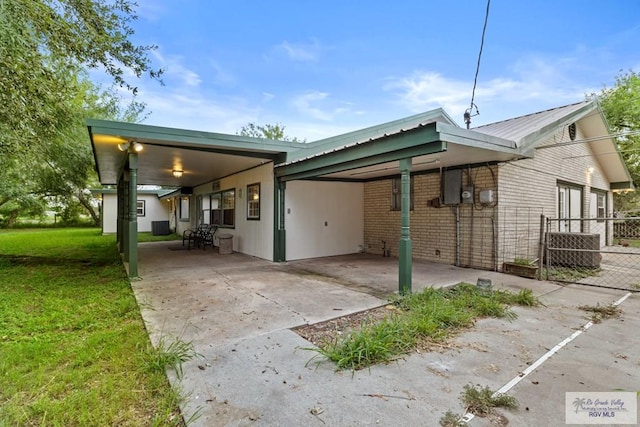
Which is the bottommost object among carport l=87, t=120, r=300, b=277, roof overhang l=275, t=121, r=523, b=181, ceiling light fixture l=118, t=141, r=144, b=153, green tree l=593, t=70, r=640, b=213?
roof overhang l=275, t=121, r=523, b=181

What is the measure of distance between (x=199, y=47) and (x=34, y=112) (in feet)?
22.8

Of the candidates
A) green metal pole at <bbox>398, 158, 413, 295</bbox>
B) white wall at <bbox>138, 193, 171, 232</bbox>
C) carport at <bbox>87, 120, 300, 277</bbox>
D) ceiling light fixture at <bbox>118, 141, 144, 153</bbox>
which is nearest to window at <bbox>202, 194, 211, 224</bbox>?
carport at <bbox>87, 120, 300, 277</bbox>

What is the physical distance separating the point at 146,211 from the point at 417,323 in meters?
21.0

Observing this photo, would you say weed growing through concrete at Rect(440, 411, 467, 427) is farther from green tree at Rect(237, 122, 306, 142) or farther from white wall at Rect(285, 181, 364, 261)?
green tree at Rect(237, 122, 306, 142)

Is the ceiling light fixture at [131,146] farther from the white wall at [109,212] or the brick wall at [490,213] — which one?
A: the white wall at [109,212]

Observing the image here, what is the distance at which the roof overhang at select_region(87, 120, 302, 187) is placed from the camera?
18.9ft

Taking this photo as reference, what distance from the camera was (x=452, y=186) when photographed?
740 cm

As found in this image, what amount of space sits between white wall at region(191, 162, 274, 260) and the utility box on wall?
14.0 feet

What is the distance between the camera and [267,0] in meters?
8.84

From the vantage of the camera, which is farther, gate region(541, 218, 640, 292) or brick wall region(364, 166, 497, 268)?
brick wall region(364, 166, 497, 268)

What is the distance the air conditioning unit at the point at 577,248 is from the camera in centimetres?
703

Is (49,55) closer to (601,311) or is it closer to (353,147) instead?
(353,147)

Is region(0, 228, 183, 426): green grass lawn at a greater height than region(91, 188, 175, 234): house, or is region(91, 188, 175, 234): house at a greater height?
region(91, 188, 175, 234): house

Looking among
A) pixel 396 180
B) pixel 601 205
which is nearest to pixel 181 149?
pixel 396 180
